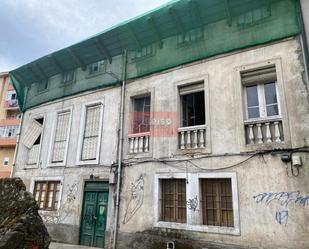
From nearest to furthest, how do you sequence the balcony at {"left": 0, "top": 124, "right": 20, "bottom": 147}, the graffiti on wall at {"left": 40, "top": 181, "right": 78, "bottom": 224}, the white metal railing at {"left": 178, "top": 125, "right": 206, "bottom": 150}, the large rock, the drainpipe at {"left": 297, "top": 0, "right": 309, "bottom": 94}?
1. the large rock
2. the drainpipe at {"left": 297, "top": 0, "right": 309, "bottom": 94}
3. the white metal railing at {"left": 178, "top": 125, "right": 206, "bottom": 150}
4. the graffiti on wall at {"left": 40, "top": 181, "right": 78, "bottom": 224}
5. the balcony at {"left": 0, "top": 124, "right": 20, "bottom": 147}

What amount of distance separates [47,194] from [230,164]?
8.06 meters

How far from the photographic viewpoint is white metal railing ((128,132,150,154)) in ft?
29.5

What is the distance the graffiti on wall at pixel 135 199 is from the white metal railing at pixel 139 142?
0.94 meters

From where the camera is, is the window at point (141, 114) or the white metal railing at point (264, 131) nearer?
the white metal railing at point (264, 131)

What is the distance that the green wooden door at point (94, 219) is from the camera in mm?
9156

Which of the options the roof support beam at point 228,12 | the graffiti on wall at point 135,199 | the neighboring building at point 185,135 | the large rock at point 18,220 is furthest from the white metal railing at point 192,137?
the large rock at point 18,220

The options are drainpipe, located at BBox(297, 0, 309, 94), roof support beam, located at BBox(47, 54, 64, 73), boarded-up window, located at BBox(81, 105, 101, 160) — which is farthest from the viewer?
roof support beam, located at BBox(47, 54, 64, 73)

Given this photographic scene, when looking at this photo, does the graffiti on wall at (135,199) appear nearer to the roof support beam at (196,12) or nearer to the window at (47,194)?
the window at (47,194)

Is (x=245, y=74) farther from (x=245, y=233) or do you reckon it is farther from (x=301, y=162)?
(x=245, y=233)

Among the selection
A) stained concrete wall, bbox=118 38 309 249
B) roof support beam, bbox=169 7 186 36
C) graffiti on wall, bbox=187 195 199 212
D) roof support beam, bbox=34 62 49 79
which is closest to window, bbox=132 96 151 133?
stained concrete wall, bbox=118 38 309 249

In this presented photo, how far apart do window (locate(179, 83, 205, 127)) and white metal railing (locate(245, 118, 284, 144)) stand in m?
1.69

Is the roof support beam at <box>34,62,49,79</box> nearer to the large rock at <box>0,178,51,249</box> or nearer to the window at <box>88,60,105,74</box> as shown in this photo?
the window at <box>88,60,105,74</box>

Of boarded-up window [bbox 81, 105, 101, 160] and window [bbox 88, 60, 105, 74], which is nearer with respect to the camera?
boarded-up window [bbox 81, 105, 101, 160]

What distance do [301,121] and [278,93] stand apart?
3.36ft
